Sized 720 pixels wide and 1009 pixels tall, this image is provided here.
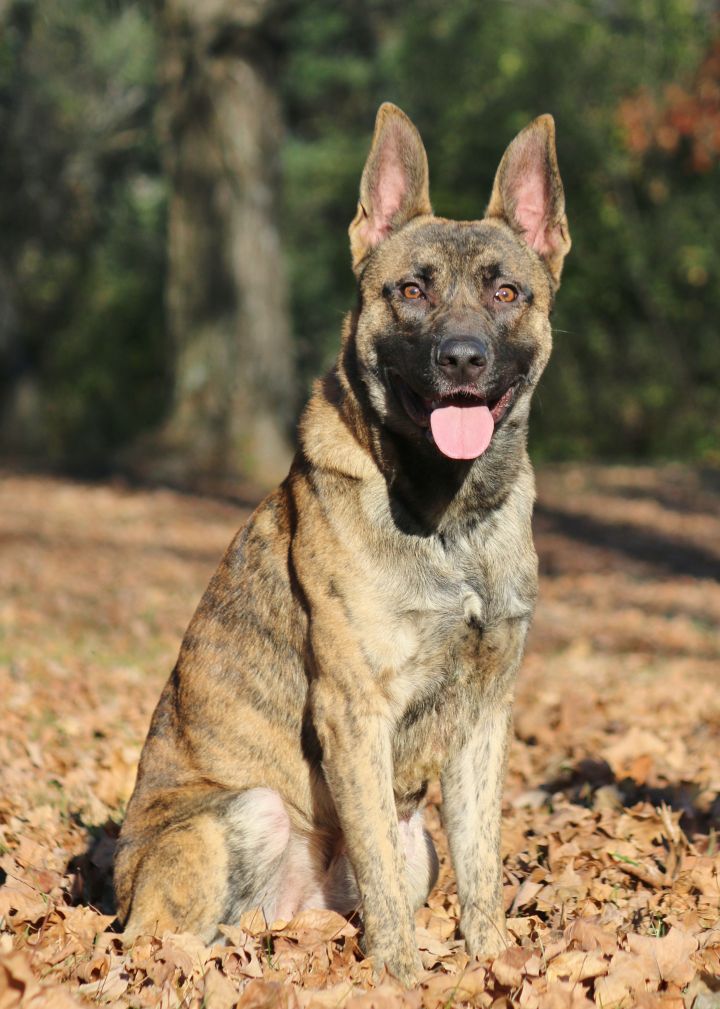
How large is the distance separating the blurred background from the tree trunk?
0.03 m

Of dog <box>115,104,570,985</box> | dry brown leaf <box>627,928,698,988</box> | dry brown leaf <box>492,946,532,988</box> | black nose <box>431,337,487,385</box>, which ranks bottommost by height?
dry brown leaf <box>492,946,532,988</box>

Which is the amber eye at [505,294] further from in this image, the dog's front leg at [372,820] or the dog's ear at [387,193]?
the dog's front leg at [372,820]

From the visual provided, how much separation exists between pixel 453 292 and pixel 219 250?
1130 cm

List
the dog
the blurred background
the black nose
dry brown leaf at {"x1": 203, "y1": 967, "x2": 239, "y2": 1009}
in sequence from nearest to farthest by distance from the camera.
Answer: dry brown leaf at {"x1": 203, "y1": 967, "x2": 239, "y2": 1009}, the dog, the black nose, the blurred background

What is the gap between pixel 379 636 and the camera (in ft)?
11.5

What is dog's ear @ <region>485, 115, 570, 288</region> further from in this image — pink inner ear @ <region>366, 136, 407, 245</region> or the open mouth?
the open mouth

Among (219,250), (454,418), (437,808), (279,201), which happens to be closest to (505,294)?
(454,418)

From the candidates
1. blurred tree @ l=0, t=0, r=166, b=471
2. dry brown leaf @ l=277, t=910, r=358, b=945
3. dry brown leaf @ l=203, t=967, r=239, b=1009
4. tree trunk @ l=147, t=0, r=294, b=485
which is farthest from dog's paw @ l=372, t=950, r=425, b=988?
blurred tree @ l=0, t=0, r=166, b=471

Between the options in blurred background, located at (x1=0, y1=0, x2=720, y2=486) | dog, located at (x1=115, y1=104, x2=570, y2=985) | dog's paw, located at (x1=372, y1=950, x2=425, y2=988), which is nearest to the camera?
dog's paw, located at (x1=372, y1=950, x2=425, y2=988)

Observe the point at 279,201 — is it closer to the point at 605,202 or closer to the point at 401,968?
the point at 605,202

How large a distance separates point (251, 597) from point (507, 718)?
0.92 metres

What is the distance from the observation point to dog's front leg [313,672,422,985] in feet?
11.3

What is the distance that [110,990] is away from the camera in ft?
10.4

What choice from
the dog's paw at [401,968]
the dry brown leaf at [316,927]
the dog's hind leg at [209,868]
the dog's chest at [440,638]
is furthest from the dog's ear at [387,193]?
the dog's paw at [401,968]
